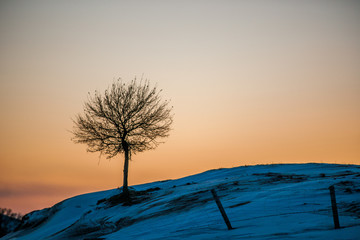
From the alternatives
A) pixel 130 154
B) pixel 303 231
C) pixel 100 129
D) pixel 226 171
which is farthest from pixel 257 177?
pixel 303 231

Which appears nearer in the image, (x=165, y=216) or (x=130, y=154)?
(x=165, y=216)

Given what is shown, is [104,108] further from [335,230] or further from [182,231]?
[335,230]

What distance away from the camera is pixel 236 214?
16.7 m

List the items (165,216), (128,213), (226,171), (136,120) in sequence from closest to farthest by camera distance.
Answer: (165,216) → (128,213) → (136,120) → (226,171)

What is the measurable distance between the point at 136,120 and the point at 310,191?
56.2 ft

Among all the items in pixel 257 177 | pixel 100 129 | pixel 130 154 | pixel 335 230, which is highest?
pixel 100 129

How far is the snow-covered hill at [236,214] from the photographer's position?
13450 millimetres

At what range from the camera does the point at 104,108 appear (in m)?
32.2

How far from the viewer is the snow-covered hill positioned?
44.1ft

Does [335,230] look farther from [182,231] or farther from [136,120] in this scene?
[136,120]

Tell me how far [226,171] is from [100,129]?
13.3 meters

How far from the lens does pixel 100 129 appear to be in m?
32.2

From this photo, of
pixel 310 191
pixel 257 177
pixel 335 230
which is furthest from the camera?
pixel 257 177

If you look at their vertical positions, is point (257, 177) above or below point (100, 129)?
below
